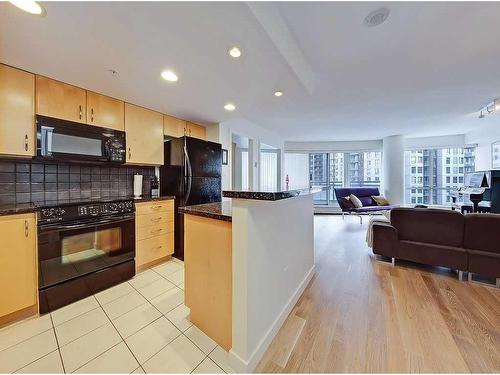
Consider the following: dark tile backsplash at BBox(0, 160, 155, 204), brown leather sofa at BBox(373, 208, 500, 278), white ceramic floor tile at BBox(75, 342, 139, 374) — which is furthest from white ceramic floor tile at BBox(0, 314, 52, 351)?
brown leather sofa at BBox(373, 208, 500, 278)

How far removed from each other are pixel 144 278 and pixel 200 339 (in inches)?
51.4

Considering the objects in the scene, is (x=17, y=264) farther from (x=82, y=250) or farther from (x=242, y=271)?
(x=242, y=271)

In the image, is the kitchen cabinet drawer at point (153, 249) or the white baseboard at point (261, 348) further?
the kitchen cabinet drawer at point (153, 249)

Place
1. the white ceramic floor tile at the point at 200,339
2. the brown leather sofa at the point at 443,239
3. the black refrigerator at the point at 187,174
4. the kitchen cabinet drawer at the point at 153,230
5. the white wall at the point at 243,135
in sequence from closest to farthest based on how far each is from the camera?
the white ceramic floor tile at the point at 200,339, the brown leather sofa at the point at 443,239, the kitchen cabinet drawer at the point at 153,230, the black refrigerator at the point at 187,174, the white wall at the point at 243,135

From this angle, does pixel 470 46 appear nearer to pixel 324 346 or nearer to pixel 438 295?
pixel 438 295

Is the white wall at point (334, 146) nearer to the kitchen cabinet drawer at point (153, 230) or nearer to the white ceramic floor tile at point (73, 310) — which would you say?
the kitchen cabinet drawer at point (153, 230)

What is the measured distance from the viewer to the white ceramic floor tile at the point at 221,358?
1.30 m

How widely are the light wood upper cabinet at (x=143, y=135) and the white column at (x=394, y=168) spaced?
6044 mm

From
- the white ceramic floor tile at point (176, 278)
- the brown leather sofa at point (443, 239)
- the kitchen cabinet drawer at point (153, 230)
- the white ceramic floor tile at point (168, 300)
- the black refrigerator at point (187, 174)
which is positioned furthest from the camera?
the black refrigerator at point (187, 174)

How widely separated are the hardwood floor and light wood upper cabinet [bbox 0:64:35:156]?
265cm

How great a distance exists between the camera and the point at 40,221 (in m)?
1.79

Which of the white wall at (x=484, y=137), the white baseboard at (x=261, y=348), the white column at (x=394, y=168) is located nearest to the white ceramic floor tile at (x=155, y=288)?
the white baseboard at (x=261, y=348)

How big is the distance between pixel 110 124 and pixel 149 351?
7.70ft

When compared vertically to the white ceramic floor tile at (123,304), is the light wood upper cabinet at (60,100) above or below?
above
